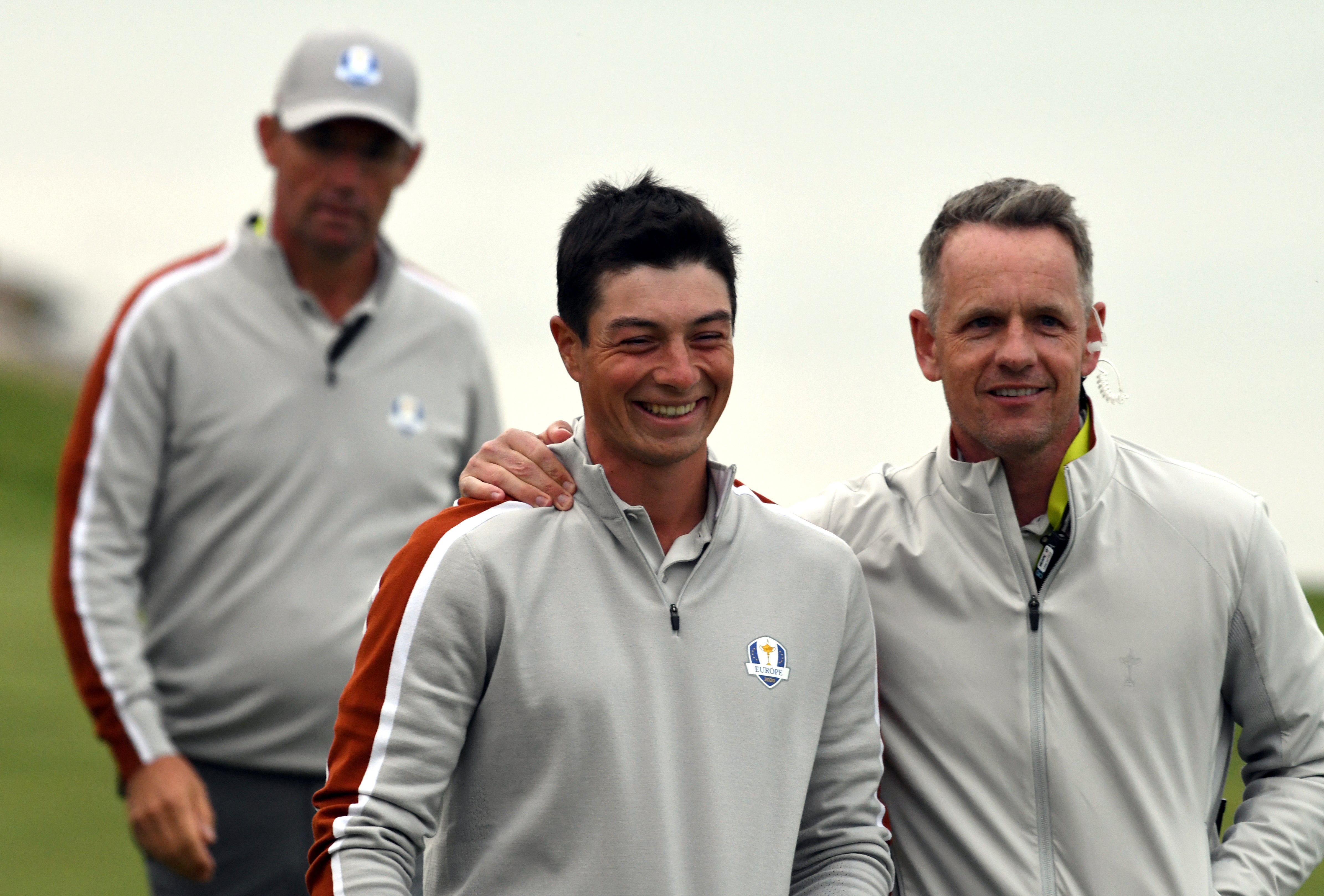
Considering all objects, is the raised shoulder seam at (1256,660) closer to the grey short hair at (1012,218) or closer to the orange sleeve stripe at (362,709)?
the grey short hair at (1012,218)

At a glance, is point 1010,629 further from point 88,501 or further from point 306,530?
point 88,501

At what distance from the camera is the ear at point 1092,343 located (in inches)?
97.6

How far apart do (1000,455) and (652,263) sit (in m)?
0.65

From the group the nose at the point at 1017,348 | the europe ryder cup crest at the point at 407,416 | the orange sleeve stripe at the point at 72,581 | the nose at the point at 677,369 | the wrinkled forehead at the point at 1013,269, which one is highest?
the wrinkled forehead at the point at 1013,269

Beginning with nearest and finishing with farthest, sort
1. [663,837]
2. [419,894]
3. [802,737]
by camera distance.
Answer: [663,837] → [802,737] → [419,894]

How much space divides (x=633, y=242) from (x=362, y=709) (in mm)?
759

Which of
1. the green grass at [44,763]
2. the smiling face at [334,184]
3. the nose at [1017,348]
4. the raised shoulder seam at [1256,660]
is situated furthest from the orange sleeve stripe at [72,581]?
the green grass at [44,763]

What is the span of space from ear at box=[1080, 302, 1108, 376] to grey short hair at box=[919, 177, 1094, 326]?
3cm

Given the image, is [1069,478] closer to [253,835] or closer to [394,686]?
[394,686]

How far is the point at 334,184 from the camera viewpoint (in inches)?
147

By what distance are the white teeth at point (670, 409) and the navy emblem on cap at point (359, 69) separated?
6.12 ft

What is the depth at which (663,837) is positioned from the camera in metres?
2.06

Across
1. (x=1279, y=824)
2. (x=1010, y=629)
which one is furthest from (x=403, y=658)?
(x=1279, y=824)

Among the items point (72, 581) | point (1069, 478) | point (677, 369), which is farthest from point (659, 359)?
point (72, 581)
